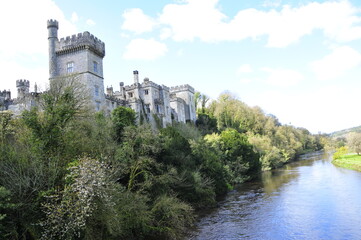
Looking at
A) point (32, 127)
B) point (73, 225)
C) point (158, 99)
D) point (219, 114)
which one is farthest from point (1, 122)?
A: point (219, 114)

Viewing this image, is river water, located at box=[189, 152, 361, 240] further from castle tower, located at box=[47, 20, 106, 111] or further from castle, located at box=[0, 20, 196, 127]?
castle tower, located at box=[47, 20, 106, 111]

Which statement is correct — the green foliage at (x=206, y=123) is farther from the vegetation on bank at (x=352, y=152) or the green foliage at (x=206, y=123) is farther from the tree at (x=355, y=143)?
the tree at (x=355, y=143)

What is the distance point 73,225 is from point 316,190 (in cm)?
2642

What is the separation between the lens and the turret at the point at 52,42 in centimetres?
3231

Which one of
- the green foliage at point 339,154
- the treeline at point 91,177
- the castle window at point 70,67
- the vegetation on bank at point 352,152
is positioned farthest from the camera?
the green foliage at point 339,154

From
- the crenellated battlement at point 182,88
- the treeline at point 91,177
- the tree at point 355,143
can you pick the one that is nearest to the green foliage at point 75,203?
the treeline at point 91,177

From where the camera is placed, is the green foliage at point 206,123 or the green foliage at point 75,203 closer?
the green foliage at point 75,203

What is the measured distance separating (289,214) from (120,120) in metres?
15.4

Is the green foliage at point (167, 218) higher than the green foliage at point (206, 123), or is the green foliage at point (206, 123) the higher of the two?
the green foliage at point (206, 123)

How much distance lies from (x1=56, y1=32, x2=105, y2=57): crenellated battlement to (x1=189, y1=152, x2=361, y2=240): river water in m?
20.1

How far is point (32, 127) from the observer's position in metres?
16.6

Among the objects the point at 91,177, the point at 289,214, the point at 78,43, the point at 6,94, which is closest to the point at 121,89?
the point at 6,94

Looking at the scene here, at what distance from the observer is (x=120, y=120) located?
26.4m

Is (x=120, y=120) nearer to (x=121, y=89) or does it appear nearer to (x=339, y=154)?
(x=121, y=89)
